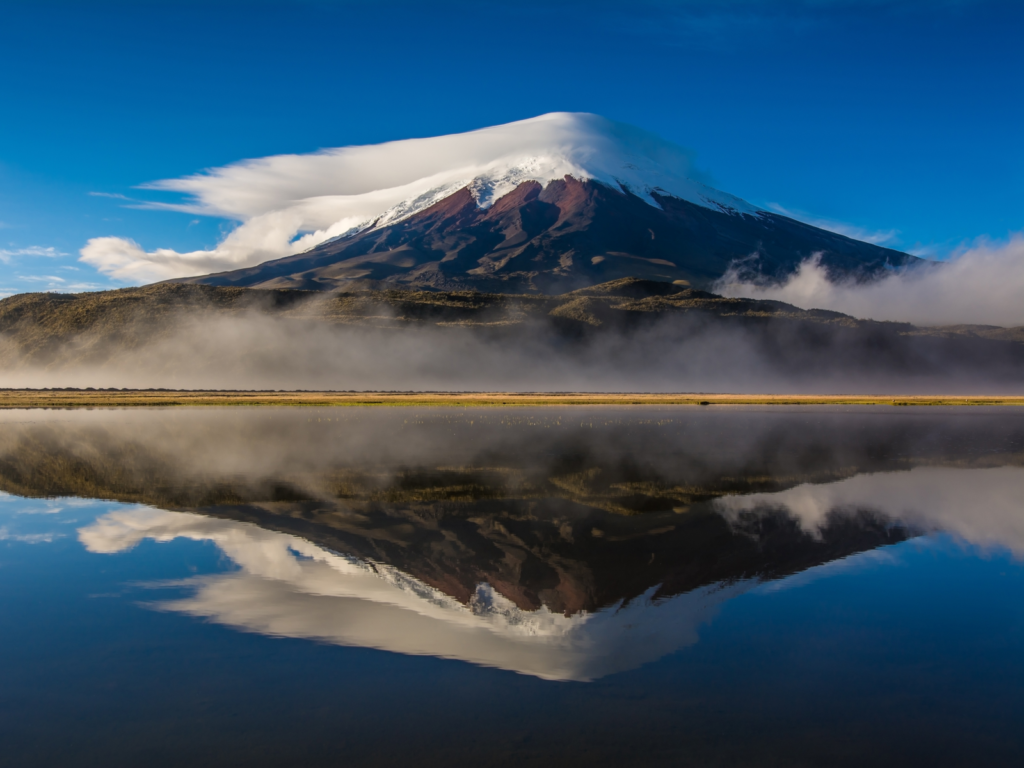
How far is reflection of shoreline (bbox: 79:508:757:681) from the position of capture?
895cm

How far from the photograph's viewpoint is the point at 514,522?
54.9 feet

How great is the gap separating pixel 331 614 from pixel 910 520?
14.2 meters

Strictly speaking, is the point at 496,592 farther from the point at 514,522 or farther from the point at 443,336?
the point at 443,336

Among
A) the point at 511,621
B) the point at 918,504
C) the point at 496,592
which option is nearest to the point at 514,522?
the point at 496,592

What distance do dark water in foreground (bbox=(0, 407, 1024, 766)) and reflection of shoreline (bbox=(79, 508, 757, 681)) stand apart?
0.17 feet

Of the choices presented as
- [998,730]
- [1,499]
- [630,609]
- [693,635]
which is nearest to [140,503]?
[1,499]

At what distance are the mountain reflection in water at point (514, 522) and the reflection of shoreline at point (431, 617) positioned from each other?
0.04 meters

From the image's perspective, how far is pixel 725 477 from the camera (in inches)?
943

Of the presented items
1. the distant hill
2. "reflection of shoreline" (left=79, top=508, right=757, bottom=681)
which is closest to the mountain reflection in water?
"reflection of shoreline" (left=79, top=508, right=757, bottom=681)

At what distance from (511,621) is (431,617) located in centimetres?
115

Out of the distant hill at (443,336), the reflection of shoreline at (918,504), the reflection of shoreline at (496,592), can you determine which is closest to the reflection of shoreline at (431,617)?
the reflection of shoreline at (496,592)

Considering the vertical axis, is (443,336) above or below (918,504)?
above

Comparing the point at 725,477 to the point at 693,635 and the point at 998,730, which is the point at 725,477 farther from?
the point at 998,730

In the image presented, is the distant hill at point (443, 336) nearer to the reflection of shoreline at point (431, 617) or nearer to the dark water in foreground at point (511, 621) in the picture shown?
the dark water in foreground at point (511, 621)
